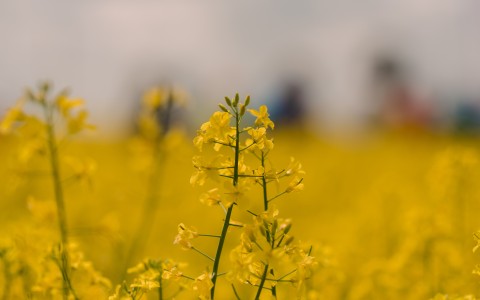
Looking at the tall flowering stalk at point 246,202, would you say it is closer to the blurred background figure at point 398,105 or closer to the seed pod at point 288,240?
the seed pod at point 288,240

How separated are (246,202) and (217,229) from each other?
6.38 meters

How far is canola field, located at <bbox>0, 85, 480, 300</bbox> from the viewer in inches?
72.1

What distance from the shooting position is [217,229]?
8.10 m

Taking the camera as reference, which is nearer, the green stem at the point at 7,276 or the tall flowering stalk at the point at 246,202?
the tall flowering stalk at the point at 246,202

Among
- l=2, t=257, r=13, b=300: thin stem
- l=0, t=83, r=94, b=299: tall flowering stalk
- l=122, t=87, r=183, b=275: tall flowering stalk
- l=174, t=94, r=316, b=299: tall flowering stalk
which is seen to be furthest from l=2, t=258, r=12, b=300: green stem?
l=122, t=87, r=183, b=275: tall flowering stalk

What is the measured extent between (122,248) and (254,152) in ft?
12.7

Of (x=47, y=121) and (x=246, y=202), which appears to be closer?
(x=246, y=202)

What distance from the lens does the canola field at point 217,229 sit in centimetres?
183

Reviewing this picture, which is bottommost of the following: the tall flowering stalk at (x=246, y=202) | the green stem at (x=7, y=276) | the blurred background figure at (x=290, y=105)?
the green stem at (x=7, y=276)

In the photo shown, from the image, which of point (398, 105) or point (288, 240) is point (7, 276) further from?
point (398, 105)

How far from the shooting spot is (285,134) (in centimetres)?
2389

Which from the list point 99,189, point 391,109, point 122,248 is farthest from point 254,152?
point 391,109

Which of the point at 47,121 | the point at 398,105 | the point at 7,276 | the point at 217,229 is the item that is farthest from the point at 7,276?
the point at 398,105

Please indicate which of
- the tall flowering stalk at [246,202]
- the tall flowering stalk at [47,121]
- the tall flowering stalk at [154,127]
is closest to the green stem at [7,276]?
the tall flowering stalk at [47,121]
